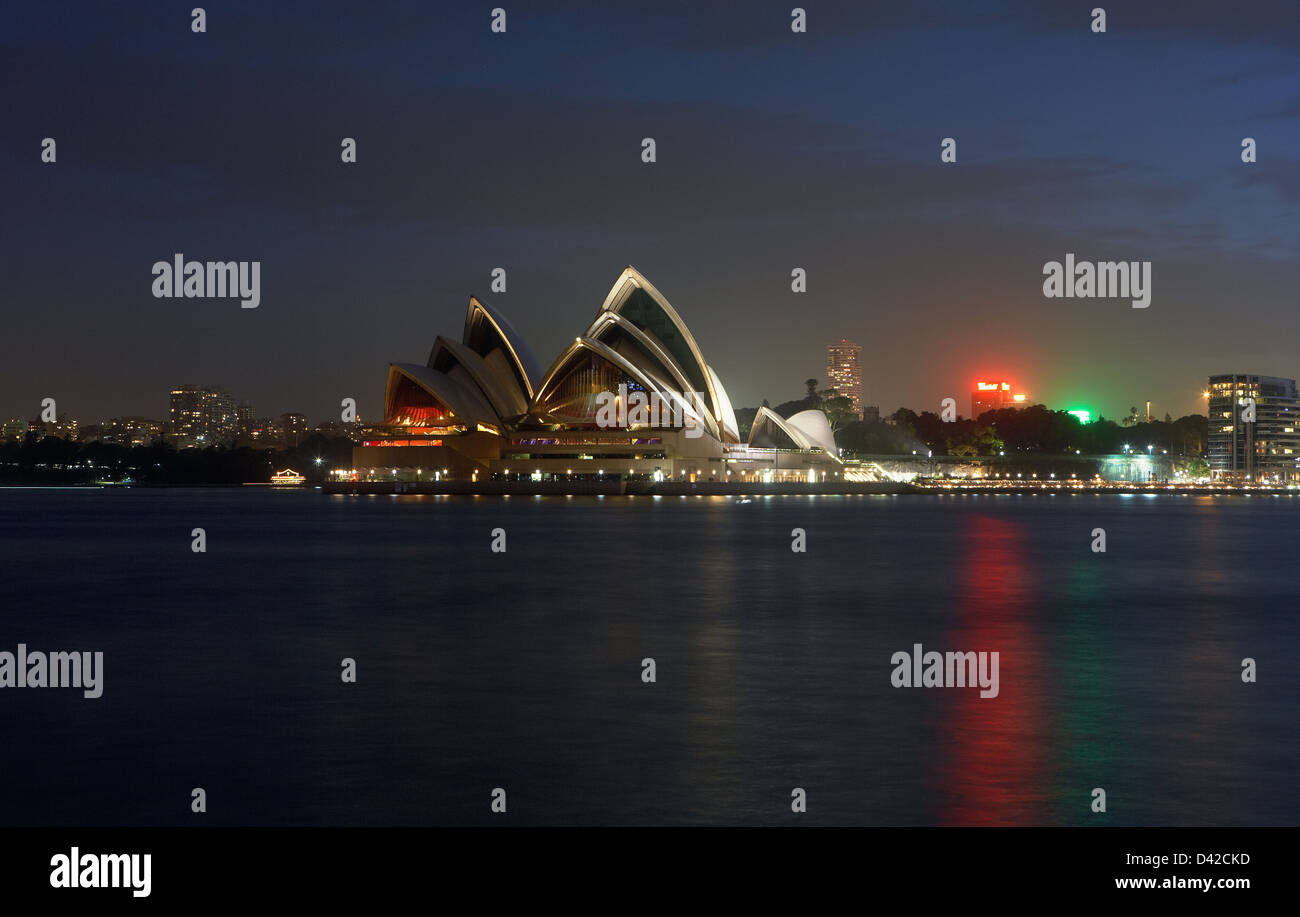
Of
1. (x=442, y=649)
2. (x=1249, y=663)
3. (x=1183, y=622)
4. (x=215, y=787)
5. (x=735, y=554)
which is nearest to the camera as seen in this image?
(x=215, y=787)

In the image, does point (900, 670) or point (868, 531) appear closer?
point (900, 670)

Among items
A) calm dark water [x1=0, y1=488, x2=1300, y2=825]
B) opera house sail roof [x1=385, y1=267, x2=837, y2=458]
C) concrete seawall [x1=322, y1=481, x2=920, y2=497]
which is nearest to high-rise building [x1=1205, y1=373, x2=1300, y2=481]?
concrete seawall [x1=322, y1=481, x2=920, y2=497]

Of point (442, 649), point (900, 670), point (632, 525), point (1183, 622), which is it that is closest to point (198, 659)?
point (442, 649)

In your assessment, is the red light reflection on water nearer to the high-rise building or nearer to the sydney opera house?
the sydney opera house

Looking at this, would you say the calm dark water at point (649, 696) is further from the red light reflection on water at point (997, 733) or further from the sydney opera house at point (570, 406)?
the sydney opera house at point (570, 406)

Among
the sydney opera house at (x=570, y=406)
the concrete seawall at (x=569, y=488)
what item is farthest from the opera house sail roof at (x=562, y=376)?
the concrete seawall at (x=569, y=488)
